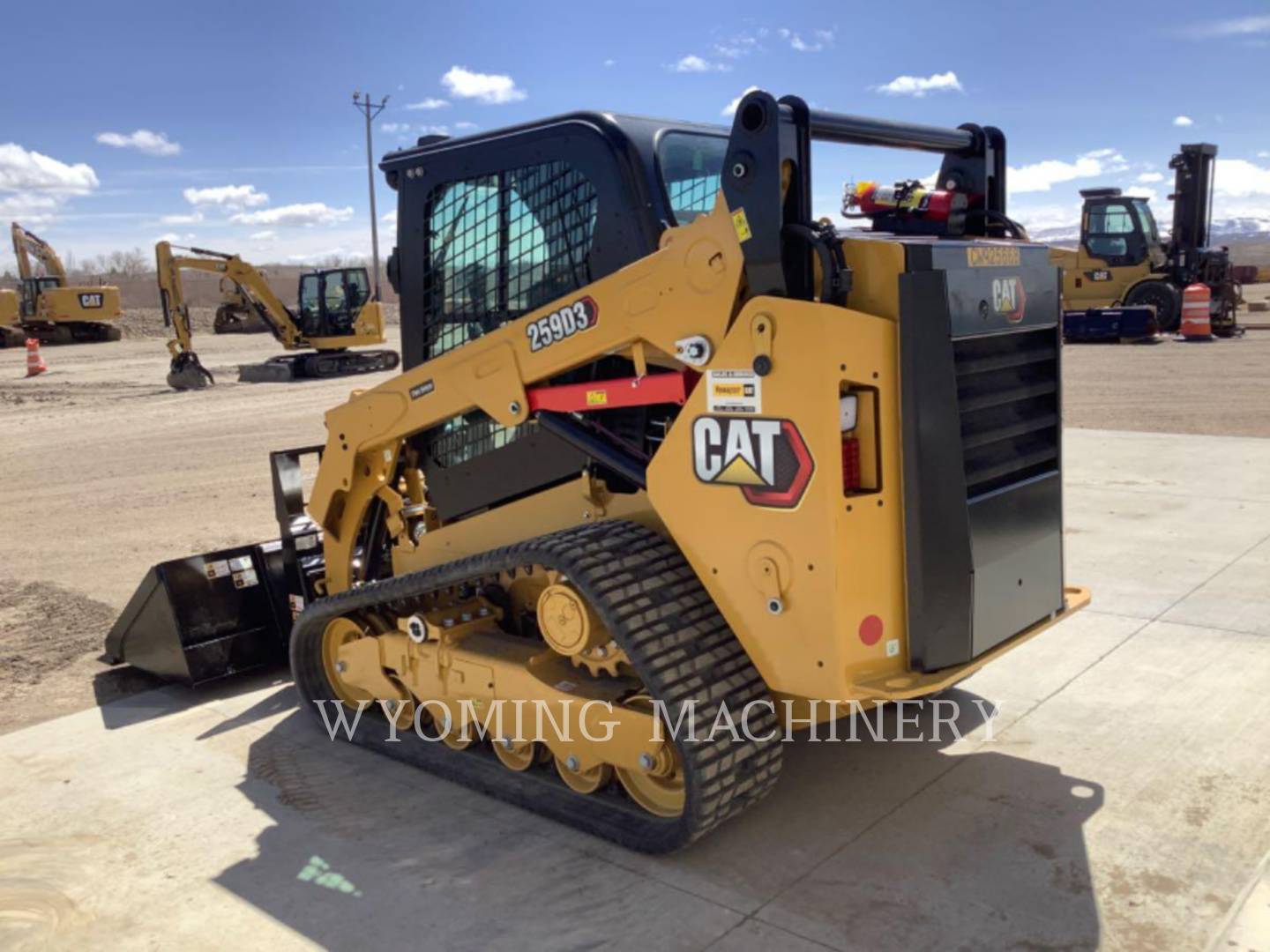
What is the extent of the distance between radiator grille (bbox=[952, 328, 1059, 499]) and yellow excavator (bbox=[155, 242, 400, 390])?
22.1 metres

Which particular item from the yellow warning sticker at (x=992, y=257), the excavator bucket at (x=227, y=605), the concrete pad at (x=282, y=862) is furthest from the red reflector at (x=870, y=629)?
the excavator bucket at (x=227, y=605)

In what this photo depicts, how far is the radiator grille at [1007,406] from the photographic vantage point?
3439 millimetres

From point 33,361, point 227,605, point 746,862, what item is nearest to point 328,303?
point 33,361

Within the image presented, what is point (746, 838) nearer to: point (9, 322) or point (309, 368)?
point (309, 368)

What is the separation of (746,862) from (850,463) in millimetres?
1361

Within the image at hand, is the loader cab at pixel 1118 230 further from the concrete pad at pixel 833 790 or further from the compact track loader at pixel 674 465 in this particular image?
the compact track loader at pixel 674 465

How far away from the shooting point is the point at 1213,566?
21.6ft

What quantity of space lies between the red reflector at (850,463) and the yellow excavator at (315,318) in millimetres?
22399

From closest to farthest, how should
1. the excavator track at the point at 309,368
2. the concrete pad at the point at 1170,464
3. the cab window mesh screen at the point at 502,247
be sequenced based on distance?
the cab window mesh screen at the point at 502,247 → the concrete pad at the point at 1170,464 → the excavator track at the point at 309,368

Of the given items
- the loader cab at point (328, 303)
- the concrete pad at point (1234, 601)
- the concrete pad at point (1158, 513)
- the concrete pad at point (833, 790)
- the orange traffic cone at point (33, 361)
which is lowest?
the concrete pad at point (833, 790)

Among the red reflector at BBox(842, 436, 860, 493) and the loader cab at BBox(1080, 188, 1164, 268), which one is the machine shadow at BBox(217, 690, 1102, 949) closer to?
the red reflector at BBox(842, 436, 860, 493)

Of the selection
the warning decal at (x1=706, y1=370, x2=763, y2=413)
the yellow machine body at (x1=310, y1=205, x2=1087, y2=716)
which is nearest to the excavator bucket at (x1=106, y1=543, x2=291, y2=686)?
the yellow machine body at (x1=310, y1=205, x2=1087, y2=716)

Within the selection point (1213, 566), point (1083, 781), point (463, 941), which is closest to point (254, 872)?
point (463, 941)

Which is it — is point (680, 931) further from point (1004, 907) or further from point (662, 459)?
point (662, 459)
